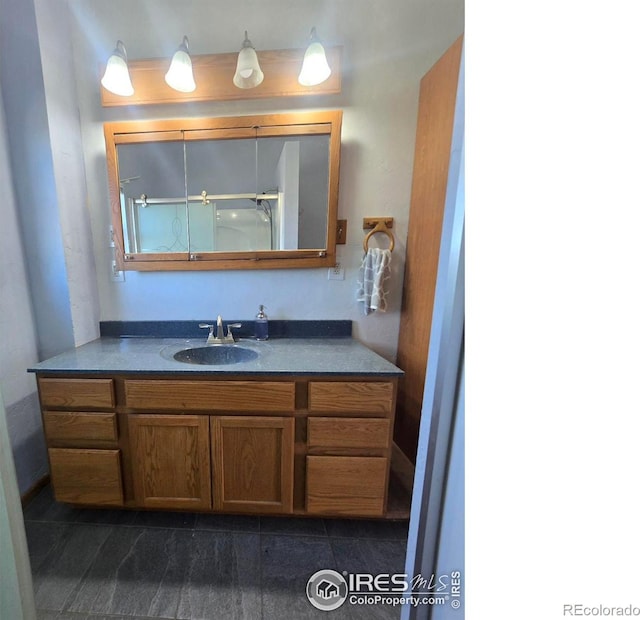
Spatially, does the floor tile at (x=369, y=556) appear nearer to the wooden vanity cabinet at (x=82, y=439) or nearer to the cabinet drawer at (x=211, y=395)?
the cabinet drawer at (x=211, y=395)

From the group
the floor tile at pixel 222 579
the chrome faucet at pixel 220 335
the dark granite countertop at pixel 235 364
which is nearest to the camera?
the floor tile at pixel 222 579

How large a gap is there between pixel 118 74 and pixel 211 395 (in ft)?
5.21

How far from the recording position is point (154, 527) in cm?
117

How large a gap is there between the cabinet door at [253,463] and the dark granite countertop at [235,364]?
220mm

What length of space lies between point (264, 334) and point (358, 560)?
1.10m

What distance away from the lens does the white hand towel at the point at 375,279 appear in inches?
54.2

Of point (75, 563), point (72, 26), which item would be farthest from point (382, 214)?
point (75, 563)

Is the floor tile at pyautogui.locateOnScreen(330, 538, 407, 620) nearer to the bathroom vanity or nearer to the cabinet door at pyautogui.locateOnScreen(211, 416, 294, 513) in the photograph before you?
the bathroom vanity

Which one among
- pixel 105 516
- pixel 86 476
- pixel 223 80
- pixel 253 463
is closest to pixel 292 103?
pixel 223 80

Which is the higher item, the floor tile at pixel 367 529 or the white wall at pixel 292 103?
the white wall at pixel 292 103

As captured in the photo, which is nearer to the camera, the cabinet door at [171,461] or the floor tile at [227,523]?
the cabinet door at [171,461]

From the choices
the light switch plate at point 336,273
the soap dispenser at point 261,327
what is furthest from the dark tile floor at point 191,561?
the light switch plate at point 336,273

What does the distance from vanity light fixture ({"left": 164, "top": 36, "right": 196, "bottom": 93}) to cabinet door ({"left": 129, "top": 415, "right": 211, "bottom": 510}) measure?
156 cm
